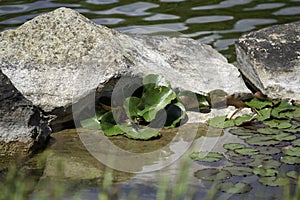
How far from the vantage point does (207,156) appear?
12.1ft

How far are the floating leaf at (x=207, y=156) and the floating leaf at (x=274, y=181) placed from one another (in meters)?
0.32

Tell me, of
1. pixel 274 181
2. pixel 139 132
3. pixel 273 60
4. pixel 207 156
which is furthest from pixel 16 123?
pixel 273 60

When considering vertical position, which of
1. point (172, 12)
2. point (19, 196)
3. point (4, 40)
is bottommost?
point (172, 12)

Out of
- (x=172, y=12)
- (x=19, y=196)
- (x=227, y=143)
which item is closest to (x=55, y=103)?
(x=227, y=143)

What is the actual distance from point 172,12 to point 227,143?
324 cm

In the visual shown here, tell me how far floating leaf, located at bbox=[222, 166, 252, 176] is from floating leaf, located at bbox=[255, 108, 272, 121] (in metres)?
0.75

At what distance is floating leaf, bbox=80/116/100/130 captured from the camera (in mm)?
4172

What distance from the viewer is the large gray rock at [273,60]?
472 centimetres

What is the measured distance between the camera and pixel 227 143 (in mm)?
3910

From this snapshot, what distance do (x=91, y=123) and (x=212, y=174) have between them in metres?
0.99

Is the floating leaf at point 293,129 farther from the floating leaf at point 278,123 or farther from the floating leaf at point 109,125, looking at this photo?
the floating leaf at point 109,125

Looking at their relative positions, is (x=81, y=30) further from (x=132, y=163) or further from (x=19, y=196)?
(x=19, y=196)

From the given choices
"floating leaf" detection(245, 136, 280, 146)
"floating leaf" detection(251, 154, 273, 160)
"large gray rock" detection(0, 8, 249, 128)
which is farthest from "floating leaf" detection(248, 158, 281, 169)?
"large gray rock" detection(0, 8, 249, 128)

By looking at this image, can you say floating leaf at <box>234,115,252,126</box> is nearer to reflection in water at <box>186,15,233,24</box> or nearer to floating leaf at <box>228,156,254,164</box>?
floating leaf at <box>228,156,254,164</box>
